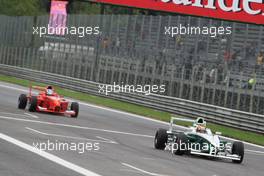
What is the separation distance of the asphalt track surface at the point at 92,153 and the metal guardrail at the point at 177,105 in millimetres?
5197

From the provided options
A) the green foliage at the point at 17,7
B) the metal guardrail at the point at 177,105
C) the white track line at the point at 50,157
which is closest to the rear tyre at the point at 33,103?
the white track line at the point at 50,157

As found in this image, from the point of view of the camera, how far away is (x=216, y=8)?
113ft

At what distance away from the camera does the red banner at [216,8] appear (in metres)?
34.2

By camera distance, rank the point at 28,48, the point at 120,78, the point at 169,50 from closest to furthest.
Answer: the point at 169,50
the point at 120,78
the point at 28,48

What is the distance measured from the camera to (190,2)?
113 ft

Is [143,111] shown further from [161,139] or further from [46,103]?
[161,139]

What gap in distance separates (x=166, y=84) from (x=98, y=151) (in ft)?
75.0

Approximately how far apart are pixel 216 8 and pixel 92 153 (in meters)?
17.7

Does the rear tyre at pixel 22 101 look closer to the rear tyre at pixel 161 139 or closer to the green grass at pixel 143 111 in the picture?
the green grass at pixel 143 111

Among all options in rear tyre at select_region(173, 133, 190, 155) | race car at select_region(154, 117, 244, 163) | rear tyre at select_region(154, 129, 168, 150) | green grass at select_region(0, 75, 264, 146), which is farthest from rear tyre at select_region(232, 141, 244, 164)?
green grass at select_region(0, 75, 264, 146)

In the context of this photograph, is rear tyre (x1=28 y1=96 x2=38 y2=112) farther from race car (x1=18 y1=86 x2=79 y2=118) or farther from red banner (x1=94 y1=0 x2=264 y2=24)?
red banner (x1=94 y1=0 x2=264 y2=24)

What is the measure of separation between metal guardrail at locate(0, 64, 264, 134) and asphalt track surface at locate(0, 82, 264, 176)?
17.1 feet

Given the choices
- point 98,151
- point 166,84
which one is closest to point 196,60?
point 166,84

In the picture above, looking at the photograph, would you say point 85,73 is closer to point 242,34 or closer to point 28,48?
point 28,48
